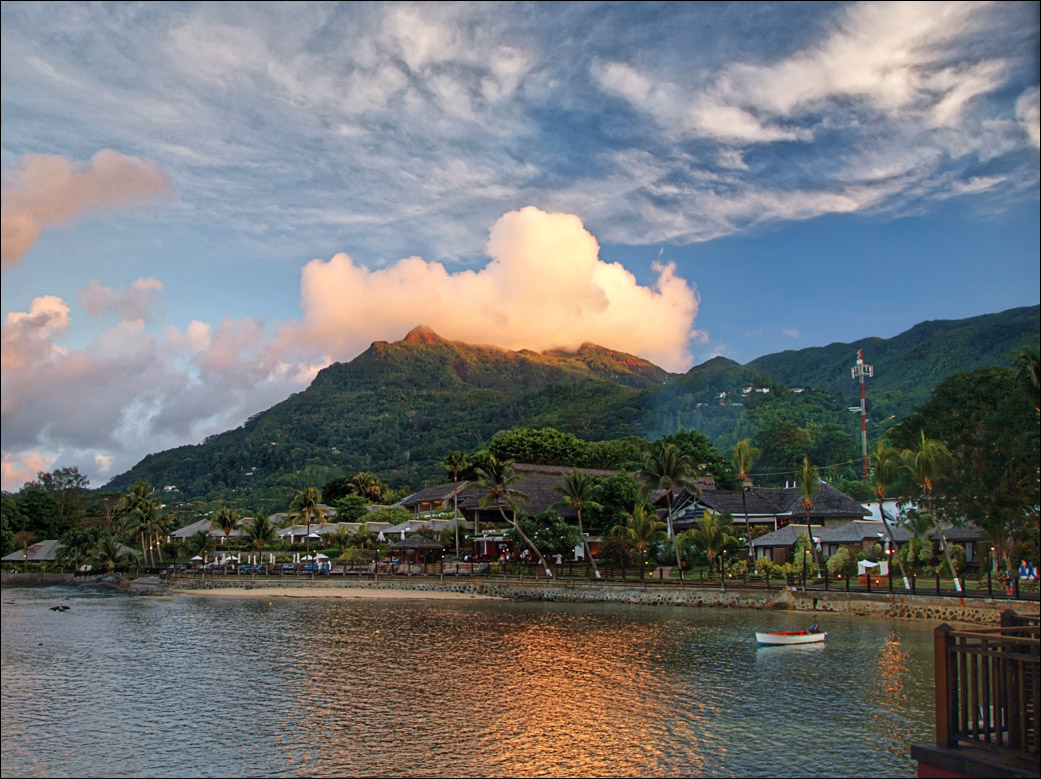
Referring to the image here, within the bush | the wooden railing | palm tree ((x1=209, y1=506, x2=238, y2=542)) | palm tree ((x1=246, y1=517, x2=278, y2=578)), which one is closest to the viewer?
the wooden railing

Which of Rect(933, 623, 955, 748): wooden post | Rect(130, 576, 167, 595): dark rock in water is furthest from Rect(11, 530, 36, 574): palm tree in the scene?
Rect(933, 623, 955, 748): wooden post

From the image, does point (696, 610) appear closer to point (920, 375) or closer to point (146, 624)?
point (146, 624)

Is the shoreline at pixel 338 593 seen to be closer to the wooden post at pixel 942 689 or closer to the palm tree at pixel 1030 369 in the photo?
the palm tree at pixel 1030 369

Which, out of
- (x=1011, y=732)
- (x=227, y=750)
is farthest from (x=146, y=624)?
(x=1011, y=732)

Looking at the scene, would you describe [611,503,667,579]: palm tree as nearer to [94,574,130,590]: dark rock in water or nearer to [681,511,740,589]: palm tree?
[681,511,740,589]: palm tree

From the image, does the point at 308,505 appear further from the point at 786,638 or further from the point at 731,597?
the point at 786,638

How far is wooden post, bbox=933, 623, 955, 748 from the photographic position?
8227 mm

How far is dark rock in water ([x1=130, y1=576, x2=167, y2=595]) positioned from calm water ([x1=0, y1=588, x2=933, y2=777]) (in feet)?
96.1

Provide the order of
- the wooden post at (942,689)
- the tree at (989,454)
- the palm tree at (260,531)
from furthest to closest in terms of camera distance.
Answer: the palm tree at (260,531), the tree at (989,454), the wooden post at (942,689)

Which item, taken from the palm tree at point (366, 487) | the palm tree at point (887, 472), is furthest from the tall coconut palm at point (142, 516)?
the palm tree at point (887, 472)

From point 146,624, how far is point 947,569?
163 feet

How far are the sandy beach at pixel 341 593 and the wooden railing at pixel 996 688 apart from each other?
5044cm

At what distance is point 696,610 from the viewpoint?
151 feet

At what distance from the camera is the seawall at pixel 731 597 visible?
37.0 meters
